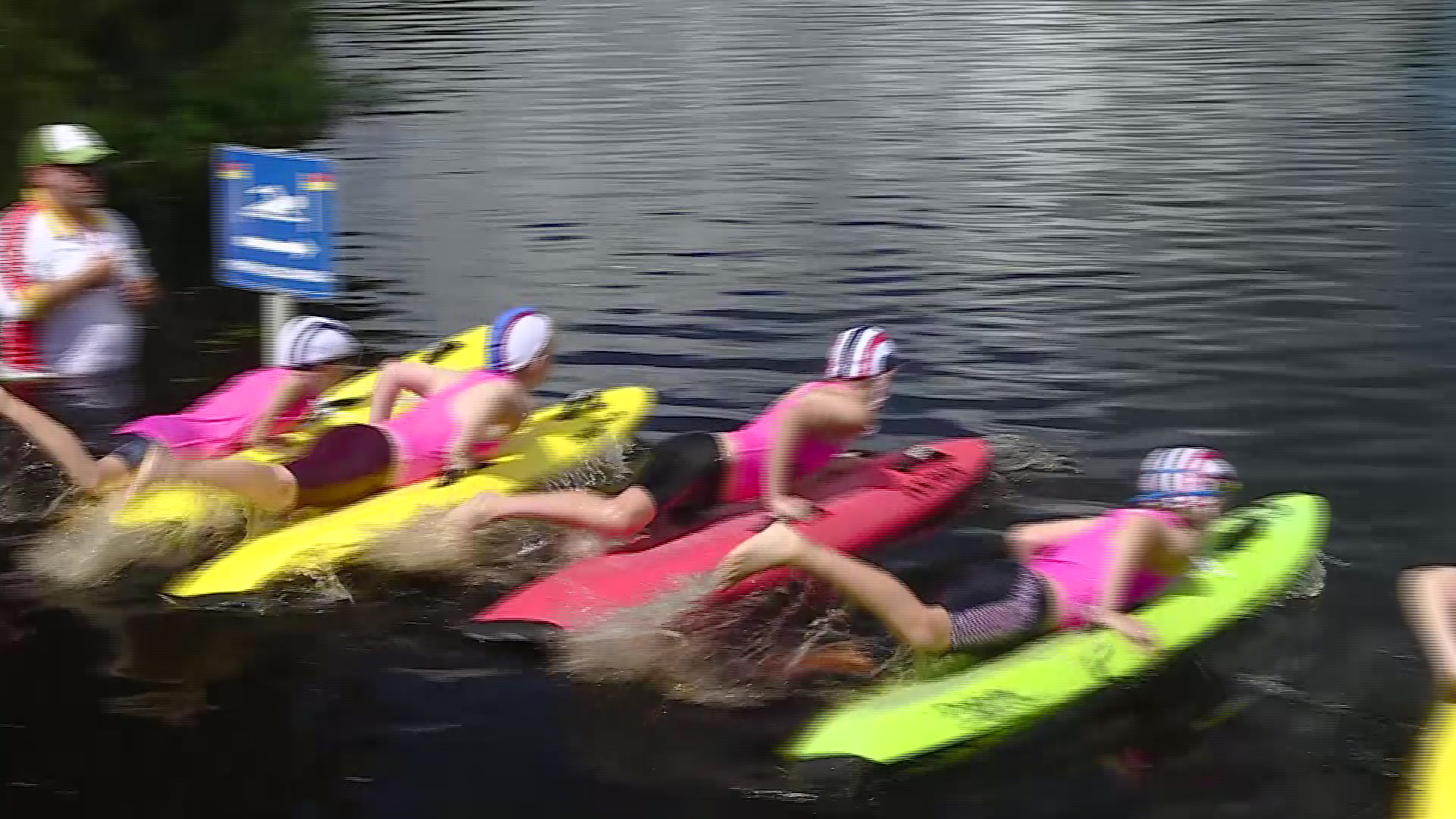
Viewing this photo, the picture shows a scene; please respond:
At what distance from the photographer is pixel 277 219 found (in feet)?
27.6

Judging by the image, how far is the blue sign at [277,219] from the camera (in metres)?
8.26

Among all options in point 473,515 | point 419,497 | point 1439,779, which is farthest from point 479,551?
point 1439,779

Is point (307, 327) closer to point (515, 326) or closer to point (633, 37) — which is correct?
point (515, 326)

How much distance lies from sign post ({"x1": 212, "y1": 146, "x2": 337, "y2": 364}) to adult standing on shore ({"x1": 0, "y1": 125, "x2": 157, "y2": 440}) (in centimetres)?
70

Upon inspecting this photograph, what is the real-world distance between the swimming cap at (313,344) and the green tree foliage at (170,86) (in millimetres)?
6506

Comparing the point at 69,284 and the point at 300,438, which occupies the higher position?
the point at 69,284

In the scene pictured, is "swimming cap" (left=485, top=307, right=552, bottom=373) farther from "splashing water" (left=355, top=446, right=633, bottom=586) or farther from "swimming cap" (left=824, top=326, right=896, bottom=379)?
"swimming cap" (left=824, top=326, right=896, bottom=379)

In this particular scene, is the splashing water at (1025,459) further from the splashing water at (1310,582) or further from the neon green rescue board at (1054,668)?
the splashing water at (1310,582)

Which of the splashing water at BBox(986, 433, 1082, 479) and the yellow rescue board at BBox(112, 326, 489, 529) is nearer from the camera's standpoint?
the yellow rescue board at BBox(112, 326, 489, 529)

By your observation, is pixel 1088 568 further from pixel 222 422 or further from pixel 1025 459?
pixel 222 422

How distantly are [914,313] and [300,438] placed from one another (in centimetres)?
507

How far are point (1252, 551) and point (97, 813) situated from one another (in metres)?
4.75

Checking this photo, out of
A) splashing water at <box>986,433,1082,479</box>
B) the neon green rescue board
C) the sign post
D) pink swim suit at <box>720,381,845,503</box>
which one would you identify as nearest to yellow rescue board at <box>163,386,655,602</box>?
pink swim suit at <box>720,381,845,503</box>

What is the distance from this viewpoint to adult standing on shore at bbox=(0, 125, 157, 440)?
338 inches
